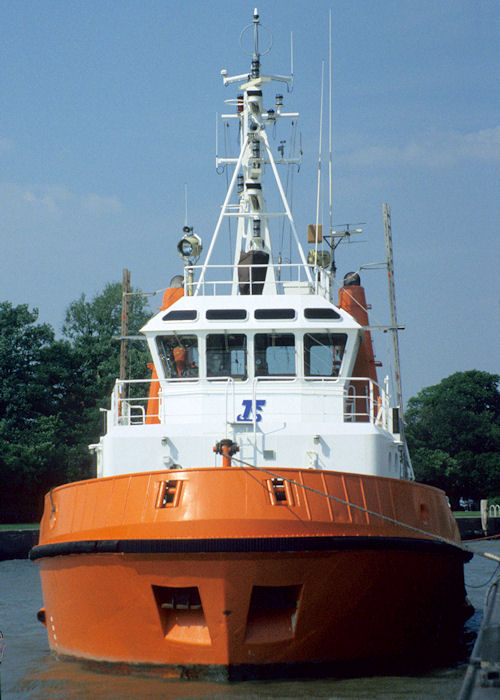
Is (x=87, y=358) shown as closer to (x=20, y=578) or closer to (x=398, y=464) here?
(x=20, y=578)

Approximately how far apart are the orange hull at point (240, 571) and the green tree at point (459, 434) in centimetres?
4580

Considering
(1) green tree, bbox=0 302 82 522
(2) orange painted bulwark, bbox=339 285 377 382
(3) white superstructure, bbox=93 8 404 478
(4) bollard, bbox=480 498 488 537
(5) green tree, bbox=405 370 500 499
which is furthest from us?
(5) green tree, bbox=405 370 500 499

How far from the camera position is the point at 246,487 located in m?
9.93

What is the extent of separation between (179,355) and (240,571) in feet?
14.2

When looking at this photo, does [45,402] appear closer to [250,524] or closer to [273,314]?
[273,314]

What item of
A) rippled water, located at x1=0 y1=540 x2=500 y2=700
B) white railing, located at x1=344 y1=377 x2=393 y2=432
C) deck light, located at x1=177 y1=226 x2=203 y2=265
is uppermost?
deck light, located at x1=177 y1=226 x2=203 y2=265

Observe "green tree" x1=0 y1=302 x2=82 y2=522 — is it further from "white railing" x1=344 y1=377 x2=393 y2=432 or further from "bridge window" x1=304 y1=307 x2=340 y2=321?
"bridge window" x1=304 y1=307 x2=340 y2=321

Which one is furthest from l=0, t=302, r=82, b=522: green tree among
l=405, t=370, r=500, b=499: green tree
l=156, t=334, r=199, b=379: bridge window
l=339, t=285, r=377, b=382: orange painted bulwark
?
l=156, t=334, r=199, b=379: bridge window

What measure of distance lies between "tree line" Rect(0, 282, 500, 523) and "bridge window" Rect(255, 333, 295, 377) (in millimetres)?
24922

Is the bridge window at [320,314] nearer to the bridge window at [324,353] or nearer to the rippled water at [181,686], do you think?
the bridge window at [324,353]

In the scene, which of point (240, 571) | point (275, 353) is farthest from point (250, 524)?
point (275, 353)

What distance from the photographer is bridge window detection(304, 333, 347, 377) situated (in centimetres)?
1295

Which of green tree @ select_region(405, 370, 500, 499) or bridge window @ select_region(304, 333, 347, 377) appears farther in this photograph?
green tree @ select_region(405, 370, 500, 499)

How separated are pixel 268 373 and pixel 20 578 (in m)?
15.3
